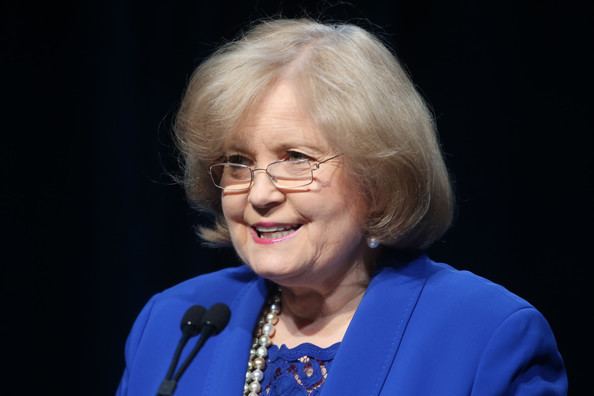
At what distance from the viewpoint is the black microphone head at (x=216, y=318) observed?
216 cm

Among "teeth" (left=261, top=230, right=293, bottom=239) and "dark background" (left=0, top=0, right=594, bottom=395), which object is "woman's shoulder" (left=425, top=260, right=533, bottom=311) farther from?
"dark background" (left=0, top=0, right=594, bottom=395)

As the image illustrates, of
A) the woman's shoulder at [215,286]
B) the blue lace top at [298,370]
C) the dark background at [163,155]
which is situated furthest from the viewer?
the dark background at [163,155]

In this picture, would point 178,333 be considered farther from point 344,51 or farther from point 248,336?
point 344,51

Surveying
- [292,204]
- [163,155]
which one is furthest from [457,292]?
[163,155]

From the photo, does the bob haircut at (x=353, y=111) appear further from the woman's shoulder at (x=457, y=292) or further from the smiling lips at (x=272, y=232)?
the smiling lips at (x=272, y=232)

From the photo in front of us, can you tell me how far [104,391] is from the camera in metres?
3.23

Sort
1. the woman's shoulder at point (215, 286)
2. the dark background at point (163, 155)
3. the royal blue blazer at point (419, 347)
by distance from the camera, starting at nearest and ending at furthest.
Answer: the royal blue blazer at point (419, 347) < the woman's shoulder at point (215, 286) < the dark background at point (163, 155)

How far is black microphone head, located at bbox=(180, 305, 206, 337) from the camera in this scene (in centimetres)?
207

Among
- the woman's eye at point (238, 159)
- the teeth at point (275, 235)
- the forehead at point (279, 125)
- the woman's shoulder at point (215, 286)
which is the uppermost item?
the forehead at point (279, 125)

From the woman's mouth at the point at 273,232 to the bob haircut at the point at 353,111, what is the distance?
7.0 inches

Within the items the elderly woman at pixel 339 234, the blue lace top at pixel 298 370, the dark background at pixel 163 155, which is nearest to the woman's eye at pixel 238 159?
the elderly woman at pixel 339 234

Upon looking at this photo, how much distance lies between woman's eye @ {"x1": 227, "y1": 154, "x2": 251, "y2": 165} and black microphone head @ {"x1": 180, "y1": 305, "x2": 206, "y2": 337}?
14.1 inches

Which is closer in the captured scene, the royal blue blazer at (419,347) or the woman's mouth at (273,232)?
the royal blue blazer at (419,347)

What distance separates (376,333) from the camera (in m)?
2.04
